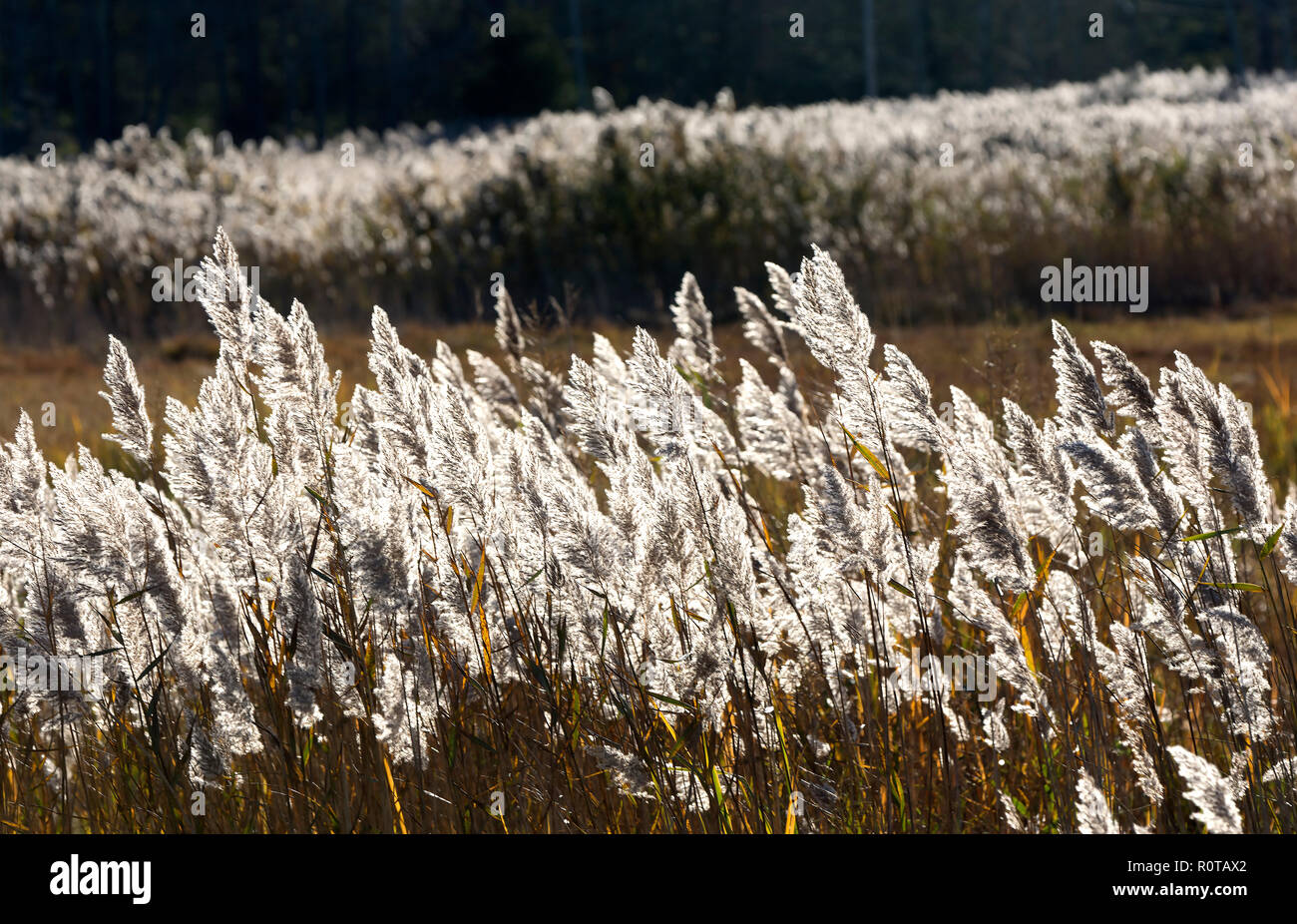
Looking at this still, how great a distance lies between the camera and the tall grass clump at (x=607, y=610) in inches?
65.4

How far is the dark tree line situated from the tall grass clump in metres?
29.6

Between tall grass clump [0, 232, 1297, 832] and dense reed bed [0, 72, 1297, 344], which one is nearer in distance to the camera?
tall grass clump [0, 232, 1297, 832]

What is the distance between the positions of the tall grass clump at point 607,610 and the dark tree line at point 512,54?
29.6 meters

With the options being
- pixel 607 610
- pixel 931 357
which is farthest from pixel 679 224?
pixel 607 610

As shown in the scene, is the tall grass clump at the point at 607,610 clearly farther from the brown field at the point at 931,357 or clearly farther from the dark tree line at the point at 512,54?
the dark tree line at the point at 512,54

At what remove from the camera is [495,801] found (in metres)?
1.81

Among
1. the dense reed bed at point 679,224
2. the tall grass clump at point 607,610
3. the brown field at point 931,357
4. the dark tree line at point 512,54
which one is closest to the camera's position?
the tall grass clump at point 607,610

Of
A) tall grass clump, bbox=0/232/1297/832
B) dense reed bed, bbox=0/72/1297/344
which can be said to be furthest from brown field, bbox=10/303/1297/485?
tall grass clump, bbox=0/232/1297/832

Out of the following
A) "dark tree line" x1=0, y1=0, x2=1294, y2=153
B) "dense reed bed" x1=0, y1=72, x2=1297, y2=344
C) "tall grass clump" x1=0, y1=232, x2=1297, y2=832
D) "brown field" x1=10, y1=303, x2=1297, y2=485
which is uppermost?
"dark tree line" x1=0, y1=0, x2=1294, y2=153

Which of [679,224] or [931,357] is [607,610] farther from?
[679,224]

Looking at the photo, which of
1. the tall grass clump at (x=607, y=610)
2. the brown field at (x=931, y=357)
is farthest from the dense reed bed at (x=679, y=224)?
the tall grass clump at (x=607, y=610)

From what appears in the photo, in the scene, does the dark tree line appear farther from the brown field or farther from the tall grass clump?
the tall grass clump

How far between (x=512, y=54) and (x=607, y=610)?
3115 cm

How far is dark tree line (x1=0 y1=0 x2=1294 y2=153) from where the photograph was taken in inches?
1251
